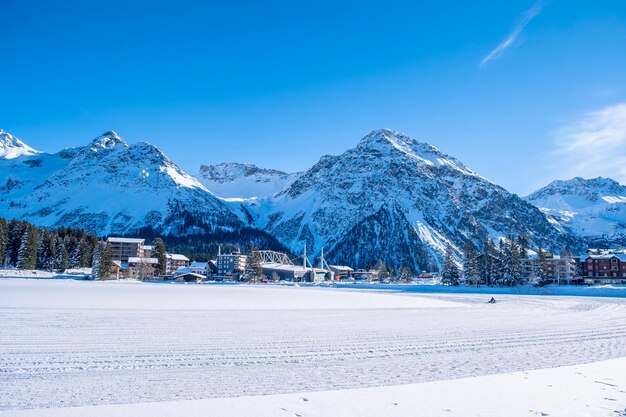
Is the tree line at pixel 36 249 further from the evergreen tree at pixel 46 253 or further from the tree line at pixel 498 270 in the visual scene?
the tree line at pixel 498 270

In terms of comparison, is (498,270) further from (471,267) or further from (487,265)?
(471,267)

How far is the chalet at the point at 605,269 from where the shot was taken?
391 feet

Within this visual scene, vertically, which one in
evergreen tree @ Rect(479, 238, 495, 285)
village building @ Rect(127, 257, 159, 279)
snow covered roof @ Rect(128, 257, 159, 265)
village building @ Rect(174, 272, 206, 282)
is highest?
evergreen tree @ Rect(479, 238, 495, 285)

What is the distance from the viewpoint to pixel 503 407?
28.5 feet

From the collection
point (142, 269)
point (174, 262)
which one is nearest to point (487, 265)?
point (142, 269)

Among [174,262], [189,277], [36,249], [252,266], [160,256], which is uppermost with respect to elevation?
[36,249]

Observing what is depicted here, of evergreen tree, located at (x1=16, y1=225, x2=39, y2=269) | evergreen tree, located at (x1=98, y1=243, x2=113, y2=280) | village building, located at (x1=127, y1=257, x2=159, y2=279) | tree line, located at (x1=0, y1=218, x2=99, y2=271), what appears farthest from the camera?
village building, located at (x1=127, y1=257, x2=159, y2=279)

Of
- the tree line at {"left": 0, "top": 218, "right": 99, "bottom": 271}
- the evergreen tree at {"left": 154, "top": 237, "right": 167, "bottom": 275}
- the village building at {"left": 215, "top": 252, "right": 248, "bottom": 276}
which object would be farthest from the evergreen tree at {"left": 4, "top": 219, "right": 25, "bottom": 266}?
the village building at {"left": 215, "top": 252, "right": 248, "bottom": 276}

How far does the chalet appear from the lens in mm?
119188

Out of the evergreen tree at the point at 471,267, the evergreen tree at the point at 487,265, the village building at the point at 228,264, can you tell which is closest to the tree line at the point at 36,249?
the village building at the point at 228,264

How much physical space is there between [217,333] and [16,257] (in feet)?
352

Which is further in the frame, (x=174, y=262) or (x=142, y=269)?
(x=174, y=262)

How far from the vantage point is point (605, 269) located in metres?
122

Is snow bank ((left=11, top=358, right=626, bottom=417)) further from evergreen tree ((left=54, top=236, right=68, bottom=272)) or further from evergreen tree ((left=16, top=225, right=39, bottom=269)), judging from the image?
evergreen tree ((left=54, top=236, right=68, bottom=272))
